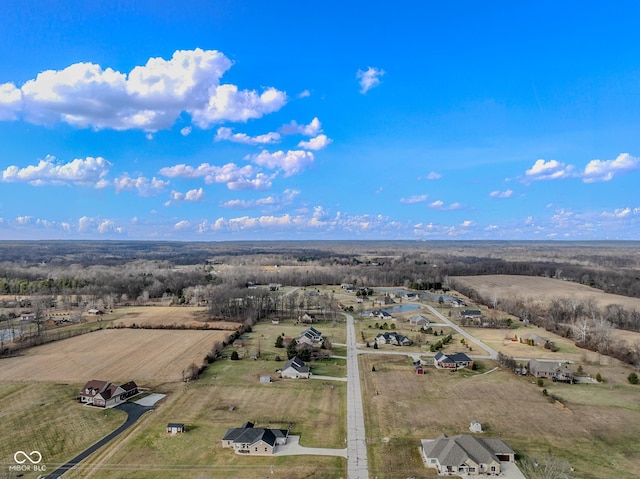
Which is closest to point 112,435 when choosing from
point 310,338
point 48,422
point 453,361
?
point 48,422

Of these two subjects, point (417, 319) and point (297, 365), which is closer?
point (297, 365)

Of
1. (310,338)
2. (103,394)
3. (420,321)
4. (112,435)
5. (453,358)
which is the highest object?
(103,394)

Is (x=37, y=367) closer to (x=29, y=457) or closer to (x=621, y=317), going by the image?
(x=29, y=457)

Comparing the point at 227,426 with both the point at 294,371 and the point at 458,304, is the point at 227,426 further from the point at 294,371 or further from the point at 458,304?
the point at 458,304

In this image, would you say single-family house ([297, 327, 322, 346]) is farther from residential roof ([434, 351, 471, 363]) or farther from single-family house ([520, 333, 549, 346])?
single-family house ([520, 333, 549, 346])

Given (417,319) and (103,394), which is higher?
(103,394)

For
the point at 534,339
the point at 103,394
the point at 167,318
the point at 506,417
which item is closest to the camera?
the point at 506,417

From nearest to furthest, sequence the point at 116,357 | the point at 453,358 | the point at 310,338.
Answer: the point at 453,358 → the point at 116,357 → the point at 310,338
